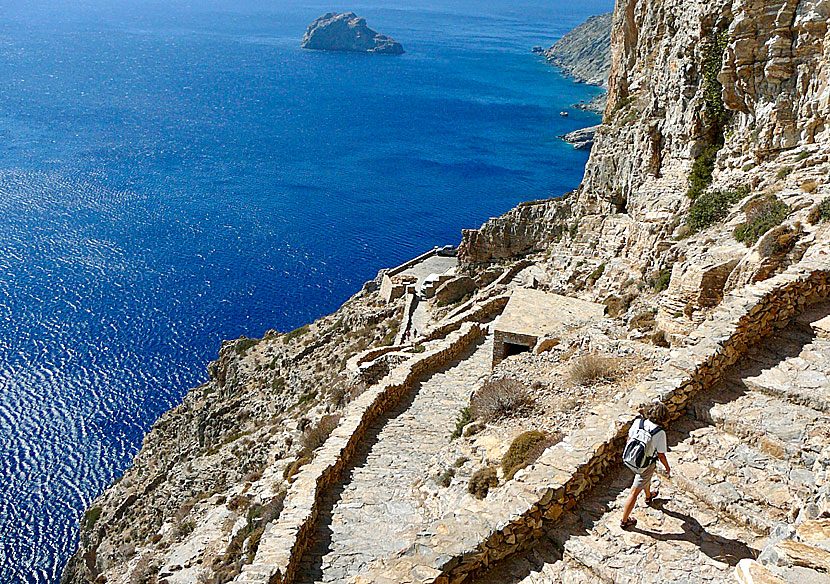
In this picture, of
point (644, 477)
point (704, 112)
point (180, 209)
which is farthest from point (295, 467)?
point (180, 209)

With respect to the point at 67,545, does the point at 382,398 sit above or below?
above

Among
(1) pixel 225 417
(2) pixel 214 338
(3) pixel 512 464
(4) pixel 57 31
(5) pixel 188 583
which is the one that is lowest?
(2) pixel 214 338

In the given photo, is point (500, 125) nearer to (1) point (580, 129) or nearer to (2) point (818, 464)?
(1) point (580, 129)

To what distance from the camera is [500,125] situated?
106000 mm

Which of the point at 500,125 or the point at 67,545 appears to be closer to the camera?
the point at 67,545

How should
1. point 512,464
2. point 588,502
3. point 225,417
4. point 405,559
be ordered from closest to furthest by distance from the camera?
point 405,559
point 588,502
point 512,464
point 225,417

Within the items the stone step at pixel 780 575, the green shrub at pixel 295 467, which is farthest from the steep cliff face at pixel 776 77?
the green shrub at pixel 295 467

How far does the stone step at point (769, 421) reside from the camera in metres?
8.50

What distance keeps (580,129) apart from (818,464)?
10296 cm

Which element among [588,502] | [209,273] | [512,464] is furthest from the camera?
[209,273]

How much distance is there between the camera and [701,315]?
14.4 metres

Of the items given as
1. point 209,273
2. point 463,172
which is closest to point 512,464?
point 209,273

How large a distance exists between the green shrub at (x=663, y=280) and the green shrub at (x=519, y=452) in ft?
25.7

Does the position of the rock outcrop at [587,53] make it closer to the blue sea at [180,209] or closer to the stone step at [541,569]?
the blue sea at [180,209]
